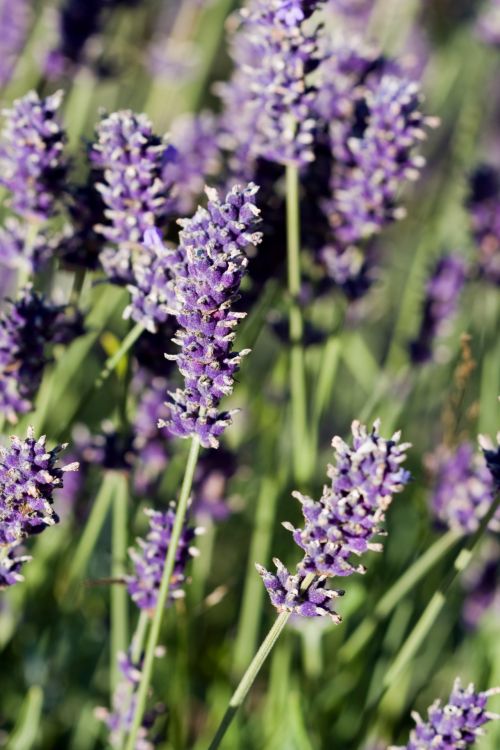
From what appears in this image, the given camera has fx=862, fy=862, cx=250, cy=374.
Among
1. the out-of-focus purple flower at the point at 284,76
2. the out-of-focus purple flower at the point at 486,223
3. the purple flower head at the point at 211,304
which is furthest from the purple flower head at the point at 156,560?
the out-of-focus purple flower at the point at 486,223

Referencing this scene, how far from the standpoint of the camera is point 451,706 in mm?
1158

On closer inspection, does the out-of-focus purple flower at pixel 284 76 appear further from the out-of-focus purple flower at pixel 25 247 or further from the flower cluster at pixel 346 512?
the flower cluster at pixel 346 512

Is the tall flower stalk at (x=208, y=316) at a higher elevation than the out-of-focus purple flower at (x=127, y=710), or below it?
higher

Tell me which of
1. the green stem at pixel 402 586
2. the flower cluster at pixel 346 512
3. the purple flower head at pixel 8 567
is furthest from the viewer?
the green stem at pixel 402 586

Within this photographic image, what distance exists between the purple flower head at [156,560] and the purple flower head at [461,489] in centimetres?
59

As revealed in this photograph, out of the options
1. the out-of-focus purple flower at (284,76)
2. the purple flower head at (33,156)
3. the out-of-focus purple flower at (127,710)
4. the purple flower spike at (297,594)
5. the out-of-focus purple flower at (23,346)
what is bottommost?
the out-of-focus purple flower at (127,710)

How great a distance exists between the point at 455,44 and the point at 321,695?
8.67 ft

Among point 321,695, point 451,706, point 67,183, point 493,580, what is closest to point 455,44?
point 493,580

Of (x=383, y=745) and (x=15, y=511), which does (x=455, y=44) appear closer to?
(x=383, y=745)

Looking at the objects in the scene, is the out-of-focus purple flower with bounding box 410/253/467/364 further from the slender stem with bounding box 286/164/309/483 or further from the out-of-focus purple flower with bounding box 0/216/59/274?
the out-of-focus purple flower with bounding box 0/216/59/274

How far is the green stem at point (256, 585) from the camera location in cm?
198

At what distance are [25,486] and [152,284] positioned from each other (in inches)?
16.5

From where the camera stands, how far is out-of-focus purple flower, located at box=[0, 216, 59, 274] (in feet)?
5.15

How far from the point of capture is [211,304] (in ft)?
3.66
